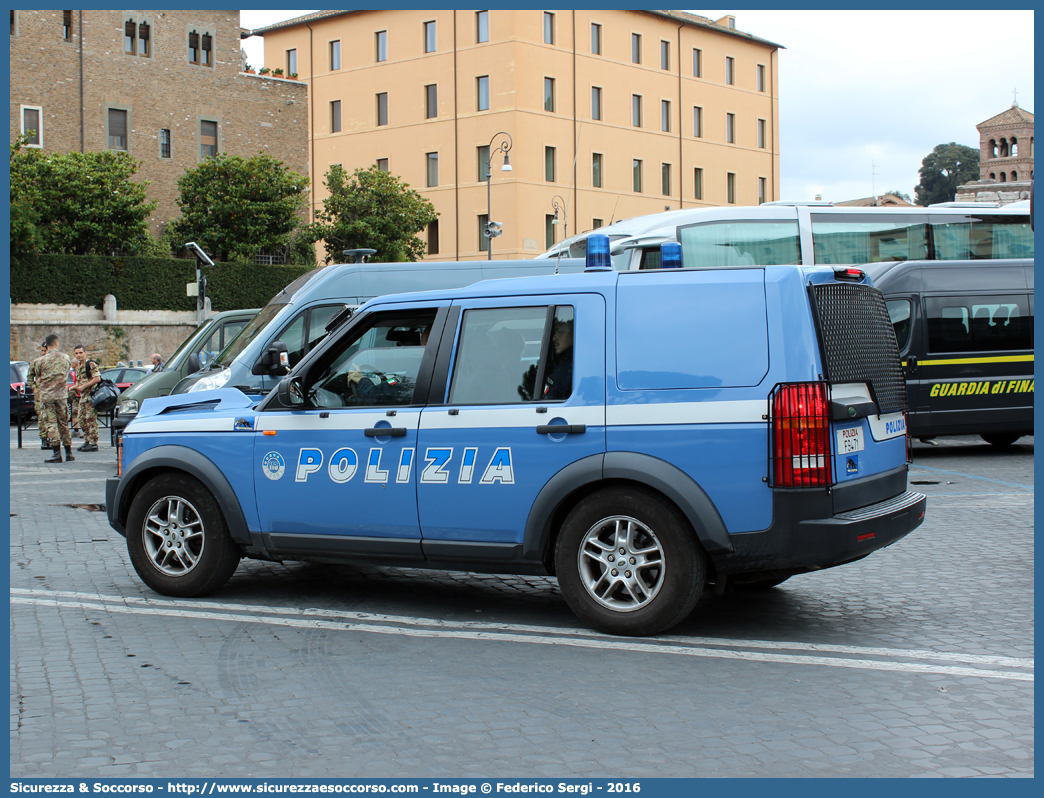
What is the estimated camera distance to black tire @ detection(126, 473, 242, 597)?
710 centimetres

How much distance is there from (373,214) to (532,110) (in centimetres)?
1266

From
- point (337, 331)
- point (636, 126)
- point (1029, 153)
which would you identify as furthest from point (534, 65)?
point (1029, 153)

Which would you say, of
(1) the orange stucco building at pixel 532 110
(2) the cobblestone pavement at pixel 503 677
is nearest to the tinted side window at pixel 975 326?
(2) the cobblestone pavement at pixel 503 677

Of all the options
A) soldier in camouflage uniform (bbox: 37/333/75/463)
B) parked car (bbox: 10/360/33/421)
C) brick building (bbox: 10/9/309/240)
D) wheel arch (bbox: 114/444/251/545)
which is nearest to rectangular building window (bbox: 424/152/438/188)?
brick building (bbox: 10/9/309/240)

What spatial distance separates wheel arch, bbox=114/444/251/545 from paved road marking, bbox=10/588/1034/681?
52cm

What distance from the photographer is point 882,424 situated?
620 centimetres

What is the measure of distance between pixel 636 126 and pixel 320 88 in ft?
66.7

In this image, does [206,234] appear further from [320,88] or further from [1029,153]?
[1029,153]

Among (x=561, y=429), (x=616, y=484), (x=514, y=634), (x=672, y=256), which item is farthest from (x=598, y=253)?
(x=514, y=634)

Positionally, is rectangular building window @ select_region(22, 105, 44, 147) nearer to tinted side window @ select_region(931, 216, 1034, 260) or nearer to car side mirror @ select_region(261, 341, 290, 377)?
tinted side window @ select_region(931, 216, 1034, 260)

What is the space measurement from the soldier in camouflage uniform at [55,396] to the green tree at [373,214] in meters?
40.2

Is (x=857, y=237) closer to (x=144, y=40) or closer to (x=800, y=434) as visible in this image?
(x=800, y=434)

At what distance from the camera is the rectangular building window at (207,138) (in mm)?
59625

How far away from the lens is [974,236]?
830 inches
